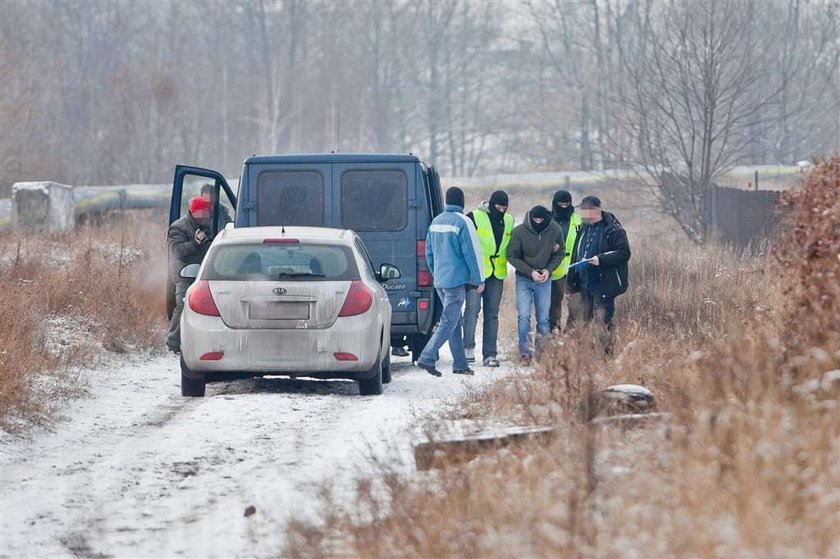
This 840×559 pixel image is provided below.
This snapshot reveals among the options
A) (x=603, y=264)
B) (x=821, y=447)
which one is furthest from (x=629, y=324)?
(x=821, y=447)

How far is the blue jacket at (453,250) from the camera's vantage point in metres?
15.3

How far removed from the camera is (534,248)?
16.1 m

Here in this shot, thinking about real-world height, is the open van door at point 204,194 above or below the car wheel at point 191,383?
above

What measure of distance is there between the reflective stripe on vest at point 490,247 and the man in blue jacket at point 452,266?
959 mm

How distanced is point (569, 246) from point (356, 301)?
167 inches

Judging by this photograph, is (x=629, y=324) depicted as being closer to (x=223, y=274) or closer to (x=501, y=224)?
(x=501, y=224)

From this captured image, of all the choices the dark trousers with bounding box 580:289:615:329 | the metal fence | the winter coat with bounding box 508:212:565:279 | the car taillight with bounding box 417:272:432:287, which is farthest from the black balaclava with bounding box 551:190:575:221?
the metal fence

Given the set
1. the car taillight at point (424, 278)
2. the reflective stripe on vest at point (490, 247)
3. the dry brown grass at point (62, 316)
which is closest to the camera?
the dry brown grass at point (62, 316)

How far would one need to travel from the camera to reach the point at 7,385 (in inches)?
436

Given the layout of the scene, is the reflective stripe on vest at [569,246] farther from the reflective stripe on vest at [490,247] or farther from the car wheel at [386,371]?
the car wheel at [386,371]

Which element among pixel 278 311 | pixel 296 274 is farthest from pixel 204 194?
pixel 278 311

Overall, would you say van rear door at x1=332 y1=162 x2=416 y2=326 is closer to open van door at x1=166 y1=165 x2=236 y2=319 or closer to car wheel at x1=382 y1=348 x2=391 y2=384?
open van door at x1=166 y1=165 x2=236 y2=319

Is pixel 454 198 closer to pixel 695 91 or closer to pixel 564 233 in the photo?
pixel 564 233

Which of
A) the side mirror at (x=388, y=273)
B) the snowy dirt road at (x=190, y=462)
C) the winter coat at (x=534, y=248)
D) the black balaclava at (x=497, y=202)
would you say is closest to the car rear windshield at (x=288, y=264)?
the snowy dirt road at (x=190, y=462)
